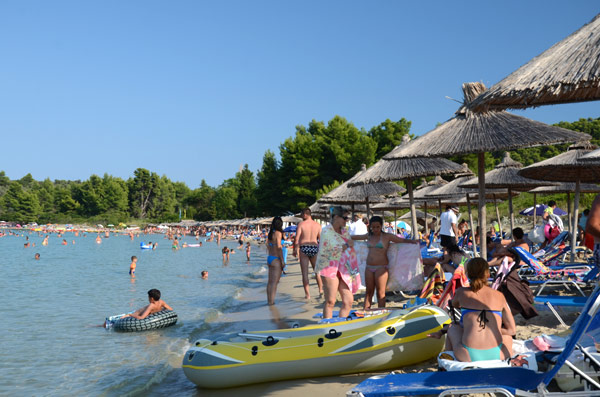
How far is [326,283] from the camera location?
5.95 meters

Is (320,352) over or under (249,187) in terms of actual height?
under

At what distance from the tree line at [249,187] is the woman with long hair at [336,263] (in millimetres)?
28094

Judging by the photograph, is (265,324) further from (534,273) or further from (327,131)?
(327,131)

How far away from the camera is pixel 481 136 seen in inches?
238

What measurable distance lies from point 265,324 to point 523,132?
15.1 feet

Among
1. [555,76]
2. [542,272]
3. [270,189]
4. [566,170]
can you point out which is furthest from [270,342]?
[270,189]

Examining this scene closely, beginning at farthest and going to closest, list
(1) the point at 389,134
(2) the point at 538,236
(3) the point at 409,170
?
1. (1) the point at 389,134
2. (2) the point at 538,236
3. (3) the point at 409,170

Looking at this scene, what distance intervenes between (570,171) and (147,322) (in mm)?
8053

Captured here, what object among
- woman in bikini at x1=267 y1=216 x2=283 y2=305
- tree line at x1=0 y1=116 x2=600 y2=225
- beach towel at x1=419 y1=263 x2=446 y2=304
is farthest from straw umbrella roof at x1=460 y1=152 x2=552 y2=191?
tree line at x1=0 y1=116 x2=600 y2=225

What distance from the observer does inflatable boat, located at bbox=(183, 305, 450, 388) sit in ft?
15.5

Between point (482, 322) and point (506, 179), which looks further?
point (506, 179)

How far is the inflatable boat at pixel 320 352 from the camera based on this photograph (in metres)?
4.73

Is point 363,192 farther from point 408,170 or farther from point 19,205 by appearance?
point 19,205

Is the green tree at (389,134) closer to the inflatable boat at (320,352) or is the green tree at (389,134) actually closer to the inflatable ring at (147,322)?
the inflatable ring at (147,322)
